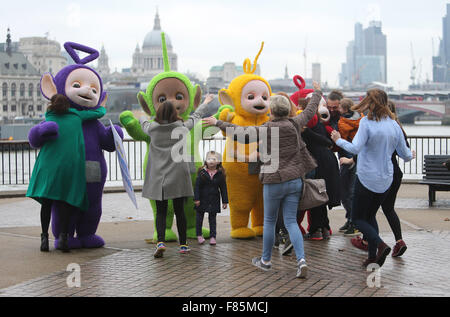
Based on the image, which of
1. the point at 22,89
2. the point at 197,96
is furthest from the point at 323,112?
the point at 22,89

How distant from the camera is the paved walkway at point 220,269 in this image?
493cm

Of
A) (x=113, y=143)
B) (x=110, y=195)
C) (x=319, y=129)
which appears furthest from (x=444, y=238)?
(x=110, y=195)

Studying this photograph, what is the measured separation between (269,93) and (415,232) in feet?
Answer: 7.32

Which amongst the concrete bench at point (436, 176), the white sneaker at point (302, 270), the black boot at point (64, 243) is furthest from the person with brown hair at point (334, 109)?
the black boot at point (64, 243)

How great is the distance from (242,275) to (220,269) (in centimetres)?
29

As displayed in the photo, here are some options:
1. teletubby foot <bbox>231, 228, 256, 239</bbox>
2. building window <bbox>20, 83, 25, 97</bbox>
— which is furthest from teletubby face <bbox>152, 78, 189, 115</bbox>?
building window <bbox>20, 83, 25, 97</bbox>

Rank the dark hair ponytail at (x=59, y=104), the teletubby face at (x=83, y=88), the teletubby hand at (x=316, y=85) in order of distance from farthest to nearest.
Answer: the teletubby face at (x=83, y=88)
the dark hair ponytail at (x=59, y=104)
the teletubby hand at (x=316, y=85)

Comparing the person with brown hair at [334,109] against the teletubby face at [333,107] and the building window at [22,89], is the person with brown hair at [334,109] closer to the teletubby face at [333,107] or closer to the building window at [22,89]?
the teletubby face at [333,107]

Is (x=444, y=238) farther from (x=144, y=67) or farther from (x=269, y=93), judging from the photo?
(x=144, y=67)

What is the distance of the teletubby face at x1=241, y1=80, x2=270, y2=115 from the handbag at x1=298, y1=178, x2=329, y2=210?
75.2 inches

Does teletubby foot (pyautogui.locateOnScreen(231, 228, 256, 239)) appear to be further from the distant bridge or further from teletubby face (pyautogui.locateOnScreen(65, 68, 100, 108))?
the distant bridge

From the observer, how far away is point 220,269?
18.5ft

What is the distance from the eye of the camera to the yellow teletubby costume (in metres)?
7.16

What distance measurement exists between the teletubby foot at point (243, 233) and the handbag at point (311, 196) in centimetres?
164
